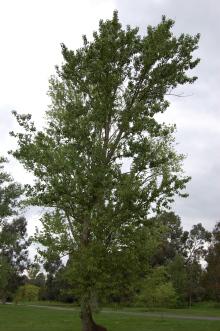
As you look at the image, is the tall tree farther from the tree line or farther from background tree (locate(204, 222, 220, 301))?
background tree (locate(204, 222, 220, 301))

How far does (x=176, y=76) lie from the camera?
67.0 ft

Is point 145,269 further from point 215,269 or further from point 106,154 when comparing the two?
point 215,269

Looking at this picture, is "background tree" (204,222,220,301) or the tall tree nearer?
the tall tree

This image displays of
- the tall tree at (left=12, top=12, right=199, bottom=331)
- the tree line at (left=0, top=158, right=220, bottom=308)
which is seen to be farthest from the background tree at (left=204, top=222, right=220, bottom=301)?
the tall tree at (left=12, top=12, right=199, bottom=331)

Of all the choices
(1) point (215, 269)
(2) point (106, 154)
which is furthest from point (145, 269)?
(1) point (215, 269)

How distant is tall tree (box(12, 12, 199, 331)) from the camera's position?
18125 millimetres

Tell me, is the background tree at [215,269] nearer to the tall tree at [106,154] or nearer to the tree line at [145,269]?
the tree line at [145,269]

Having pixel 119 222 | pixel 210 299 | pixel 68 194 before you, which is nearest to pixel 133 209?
pixel 119 222

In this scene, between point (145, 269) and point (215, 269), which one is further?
point (215, 269)

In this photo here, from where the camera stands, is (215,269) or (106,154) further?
(215,269)

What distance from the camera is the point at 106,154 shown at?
20.3m

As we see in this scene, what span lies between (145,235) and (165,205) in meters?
1.46

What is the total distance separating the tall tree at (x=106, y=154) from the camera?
1812 centimetres

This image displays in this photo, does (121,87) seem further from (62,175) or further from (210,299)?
(210,299)
